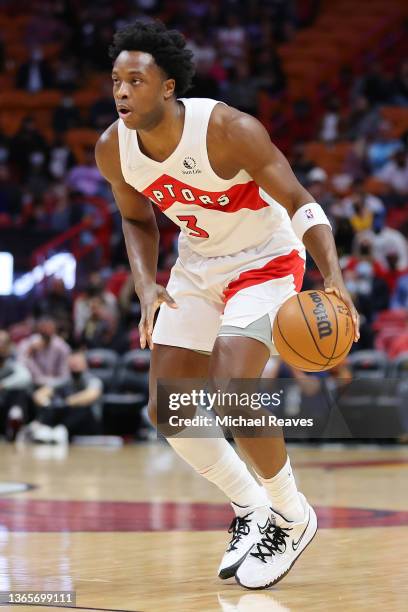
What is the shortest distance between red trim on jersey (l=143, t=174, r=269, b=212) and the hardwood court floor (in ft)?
4.88

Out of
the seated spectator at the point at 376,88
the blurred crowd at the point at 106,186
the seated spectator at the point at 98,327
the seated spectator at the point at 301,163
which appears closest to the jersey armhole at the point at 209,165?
the blurred crowd at the point at 106,186

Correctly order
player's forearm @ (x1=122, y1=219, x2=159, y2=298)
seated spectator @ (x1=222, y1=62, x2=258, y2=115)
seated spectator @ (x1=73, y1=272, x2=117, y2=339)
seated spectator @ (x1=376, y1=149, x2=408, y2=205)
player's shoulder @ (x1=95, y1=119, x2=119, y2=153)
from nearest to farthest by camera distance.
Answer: player's shoulder @ (x1=95, y1=119, x2=119, y2=153) < player's forearm @ (x1=122, y1=219, x2=159, y2=298) < seated spectator @ (x1=73, y1=272, x2=117, y2=339) < seated spectator @ (x1=376, y1=149, x2=408, y2=205) < seated spectator @ (x1=222, y1=62, x2=258, y2=115)

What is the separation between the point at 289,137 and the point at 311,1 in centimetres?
371

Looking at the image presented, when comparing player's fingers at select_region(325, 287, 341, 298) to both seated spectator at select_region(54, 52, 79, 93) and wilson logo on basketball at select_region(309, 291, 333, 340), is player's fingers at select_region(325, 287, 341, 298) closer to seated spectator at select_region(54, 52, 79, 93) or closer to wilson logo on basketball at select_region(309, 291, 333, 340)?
wilson logo on basketball at select_region(309, 291, 333, 340)

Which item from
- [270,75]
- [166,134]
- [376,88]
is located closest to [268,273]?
[166,134]

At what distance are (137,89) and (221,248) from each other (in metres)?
0.73

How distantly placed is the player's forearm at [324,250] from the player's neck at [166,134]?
66 centimetres

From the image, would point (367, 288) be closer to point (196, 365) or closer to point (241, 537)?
point (196, 365)

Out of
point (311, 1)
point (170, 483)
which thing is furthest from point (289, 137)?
point (170, 483)

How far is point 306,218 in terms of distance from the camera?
457 cm

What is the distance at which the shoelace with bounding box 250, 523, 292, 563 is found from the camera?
4.65m

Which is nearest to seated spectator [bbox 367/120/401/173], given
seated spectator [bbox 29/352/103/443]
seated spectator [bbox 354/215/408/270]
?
seated spectator [bbox 354/215/408/270]

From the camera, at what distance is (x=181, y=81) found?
484 centimetres

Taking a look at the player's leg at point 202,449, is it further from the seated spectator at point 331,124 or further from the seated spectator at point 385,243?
the seated spectator at point 331,124
